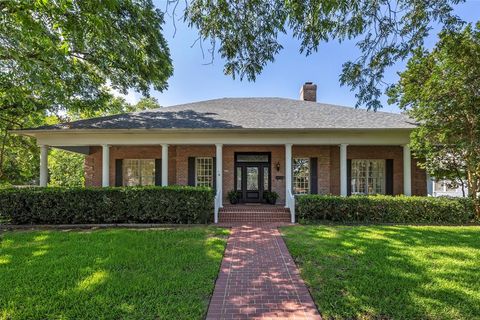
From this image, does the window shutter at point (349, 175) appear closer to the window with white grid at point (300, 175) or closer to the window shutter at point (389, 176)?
the window shutter at point (389, 176)

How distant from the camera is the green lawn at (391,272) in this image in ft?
11.9

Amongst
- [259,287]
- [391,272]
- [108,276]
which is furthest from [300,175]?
[108,276]

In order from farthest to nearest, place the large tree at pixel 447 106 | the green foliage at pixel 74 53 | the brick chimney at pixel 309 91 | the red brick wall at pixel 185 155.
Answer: the brick chimney at pixel 309 91
the red brick wall at pixel 185 155
the large tree at pixel 447 106
the green foliage at pixel 74 53

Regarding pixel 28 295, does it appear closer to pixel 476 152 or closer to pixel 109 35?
pixel 109 35

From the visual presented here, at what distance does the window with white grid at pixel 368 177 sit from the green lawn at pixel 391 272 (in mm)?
5023

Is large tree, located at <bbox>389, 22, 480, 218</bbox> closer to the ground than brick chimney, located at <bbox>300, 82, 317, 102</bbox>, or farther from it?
closer to the ground

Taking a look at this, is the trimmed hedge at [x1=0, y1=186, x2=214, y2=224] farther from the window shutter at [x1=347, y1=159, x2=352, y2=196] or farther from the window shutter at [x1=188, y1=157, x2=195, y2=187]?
the window shutter at [x1=347, y1=159, x2=352, y2=196]

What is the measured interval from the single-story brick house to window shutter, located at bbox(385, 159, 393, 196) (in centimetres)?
5

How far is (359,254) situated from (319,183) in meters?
7.19

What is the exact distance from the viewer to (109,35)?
5508mm

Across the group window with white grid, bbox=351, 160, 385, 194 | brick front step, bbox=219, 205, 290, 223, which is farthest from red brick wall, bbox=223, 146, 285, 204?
window with white grid, bbox=351, 160, 385, 194

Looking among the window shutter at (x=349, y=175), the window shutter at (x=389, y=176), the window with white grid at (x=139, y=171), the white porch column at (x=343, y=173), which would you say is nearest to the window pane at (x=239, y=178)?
the window with white grid at (x=139, y=171)

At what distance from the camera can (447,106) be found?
9.02m

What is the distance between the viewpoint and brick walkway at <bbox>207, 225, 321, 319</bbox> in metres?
3.60
